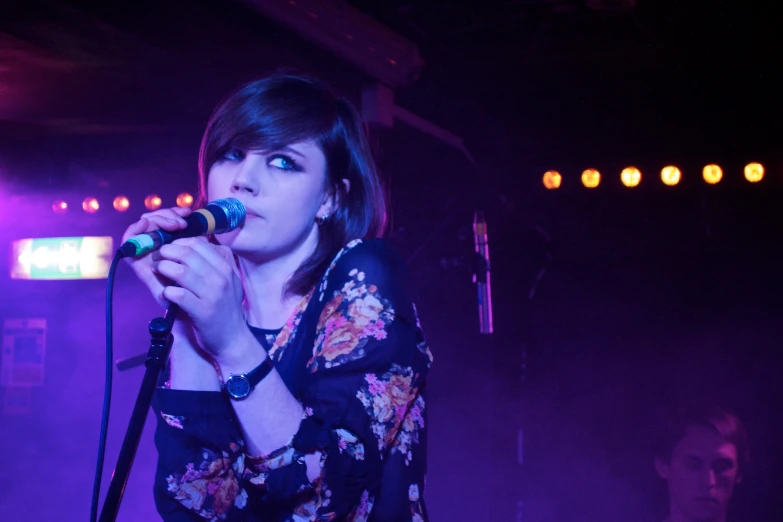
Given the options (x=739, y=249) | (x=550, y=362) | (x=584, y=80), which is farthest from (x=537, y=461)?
(x=584, y=80)

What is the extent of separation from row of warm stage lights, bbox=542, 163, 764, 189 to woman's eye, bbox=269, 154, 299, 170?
3.31 m

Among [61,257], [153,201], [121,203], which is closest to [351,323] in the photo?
[153,201]

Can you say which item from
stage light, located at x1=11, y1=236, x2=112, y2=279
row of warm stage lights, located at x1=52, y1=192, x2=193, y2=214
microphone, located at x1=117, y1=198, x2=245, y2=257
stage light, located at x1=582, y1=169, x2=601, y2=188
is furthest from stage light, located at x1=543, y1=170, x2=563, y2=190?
microphone, located at x1=117, y1=198, x2=245, y2=257

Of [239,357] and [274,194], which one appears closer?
[239,357]

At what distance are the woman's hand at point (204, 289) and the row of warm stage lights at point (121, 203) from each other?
391cm

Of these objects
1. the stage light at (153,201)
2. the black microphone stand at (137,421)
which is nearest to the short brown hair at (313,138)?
the black microphone stand at (137,421)

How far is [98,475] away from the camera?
3.19 feet

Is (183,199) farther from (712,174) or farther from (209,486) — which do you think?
(209,486)

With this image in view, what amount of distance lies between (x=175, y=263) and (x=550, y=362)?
3837 millimetres

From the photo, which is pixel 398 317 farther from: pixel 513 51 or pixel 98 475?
pixel 513 51

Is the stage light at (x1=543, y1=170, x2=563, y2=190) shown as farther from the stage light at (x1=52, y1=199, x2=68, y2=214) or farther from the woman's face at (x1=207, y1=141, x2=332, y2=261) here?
the stage light at (x1=52, y1=199, x2=68, y2=214)

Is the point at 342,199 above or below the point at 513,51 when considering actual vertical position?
below

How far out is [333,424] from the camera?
105cm

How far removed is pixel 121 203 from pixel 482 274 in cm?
271
